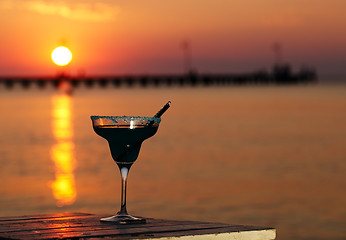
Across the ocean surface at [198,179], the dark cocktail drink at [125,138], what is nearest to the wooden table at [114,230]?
the dark cocktail drink at [125,138]

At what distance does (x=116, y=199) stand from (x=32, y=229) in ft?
43.9

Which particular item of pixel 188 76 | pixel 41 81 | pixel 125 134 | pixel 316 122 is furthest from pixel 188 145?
pixel 188 76

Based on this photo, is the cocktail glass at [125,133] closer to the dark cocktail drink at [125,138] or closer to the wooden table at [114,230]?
the dark cocktail drink at [125,138]

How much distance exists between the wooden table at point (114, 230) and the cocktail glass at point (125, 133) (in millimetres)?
161

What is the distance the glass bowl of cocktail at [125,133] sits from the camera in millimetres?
4262

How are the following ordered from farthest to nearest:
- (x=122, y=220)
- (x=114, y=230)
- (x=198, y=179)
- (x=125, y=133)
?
(x=198, y=179), (x=122, y=220), (x=125, y=133), (x=114, y=230)

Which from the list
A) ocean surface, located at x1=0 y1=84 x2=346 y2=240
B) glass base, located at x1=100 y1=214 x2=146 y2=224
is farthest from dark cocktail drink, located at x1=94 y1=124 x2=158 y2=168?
ocean surface, located at x1=0 y1=84 x2=346 y2=240

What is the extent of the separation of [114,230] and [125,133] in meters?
0.46

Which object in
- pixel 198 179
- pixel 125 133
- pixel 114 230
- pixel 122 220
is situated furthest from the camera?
pixel 198 179

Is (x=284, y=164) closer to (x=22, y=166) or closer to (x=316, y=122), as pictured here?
(x=22, y=166)

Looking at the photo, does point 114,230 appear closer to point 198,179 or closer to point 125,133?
point 125,133

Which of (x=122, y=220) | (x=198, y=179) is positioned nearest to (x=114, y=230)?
(x=122, y=220)

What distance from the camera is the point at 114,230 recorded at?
4.07 m

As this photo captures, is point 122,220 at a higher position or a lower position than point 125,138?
lower
